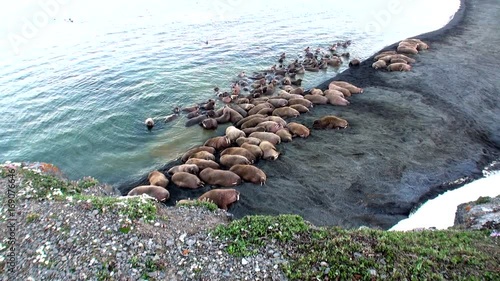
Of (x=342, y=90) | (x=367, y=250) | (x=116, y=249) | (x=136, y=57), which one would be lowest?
(x=342, y=90)

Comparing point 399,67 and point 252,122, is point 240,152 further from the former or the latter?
point 399,67

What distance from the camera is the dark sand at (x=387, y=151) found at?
41.8 feet

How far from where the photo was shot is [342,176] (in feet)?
46.2

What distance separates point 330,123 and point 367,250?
9473 mm

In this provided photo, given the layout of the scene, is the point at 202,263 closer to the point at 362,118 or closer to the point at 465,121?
the point at 362,118

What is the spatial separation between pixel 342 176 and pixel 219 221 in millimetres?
5698

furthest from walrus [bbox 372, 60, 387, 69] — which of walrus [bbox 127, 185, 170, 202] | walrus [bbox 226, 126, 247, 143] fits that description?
walrus [bbox 127, 185, 170, 202]

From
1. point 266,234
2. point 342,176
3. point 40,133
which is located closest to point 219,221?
point 266,234

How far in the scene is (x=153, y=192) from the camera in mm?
13094

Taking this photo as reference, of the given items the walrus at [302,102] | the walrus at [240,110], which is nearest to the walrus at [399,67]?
the walrus at [302,102]

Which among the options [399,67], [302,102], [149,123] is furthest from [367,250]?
[399,67]

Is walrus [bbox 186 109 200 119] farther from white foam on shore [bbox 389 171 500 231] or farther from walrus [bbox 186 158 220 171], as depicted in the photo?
white foam on shore [bbox 389 171 500 231]

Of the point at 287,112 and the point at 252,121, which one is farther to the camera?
the point at 287,112

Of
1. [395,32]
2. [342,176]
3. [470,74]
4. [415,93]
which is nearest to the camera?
[342,176]
